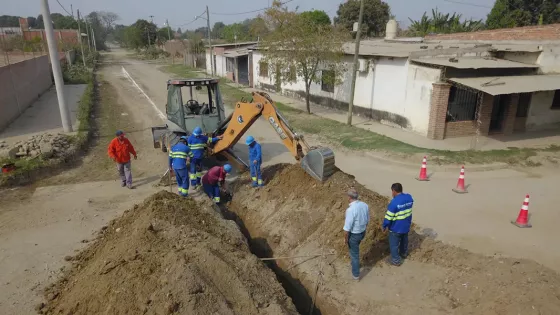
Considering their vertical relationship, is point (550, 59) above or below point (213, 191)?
above

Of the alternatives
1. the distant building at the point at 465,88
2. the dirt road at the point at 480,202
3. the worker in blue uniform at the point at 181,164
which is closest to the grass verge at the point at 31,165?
the worker in blue uniform at the point at 181,164

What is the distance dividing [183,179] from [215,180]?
0.76 m

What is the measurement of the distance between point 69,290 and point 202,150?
14.8ft

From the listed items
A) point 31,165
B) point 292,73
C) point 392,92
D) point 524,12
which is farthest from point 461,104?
point 524,12

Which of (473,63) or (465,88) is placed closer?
(465,88)

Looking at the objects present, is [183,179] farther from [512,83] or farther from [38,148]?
[512,83]

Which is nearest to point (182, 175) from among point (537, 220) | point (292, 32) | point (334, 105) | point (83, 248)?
point (83, 248)

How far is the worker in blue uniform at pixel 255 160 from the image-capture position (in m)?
9.08

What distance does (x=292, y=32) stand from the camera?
17.9 meters

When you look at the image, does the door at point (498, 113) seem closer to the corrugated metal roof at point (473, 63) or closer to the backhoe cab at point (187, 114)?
the corrugated metal roof at point (473, 63)

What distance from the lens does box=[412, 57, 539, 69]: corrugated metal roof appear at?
13875 millimetres

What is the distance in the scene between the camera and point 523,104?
640 inches

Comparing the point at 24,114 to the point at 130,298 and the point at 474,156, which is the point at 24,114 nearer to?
→ the point at 130,298

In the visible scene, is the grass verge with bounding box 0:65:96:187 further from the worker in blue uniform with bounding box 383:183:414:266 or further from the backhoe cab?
the worker in blue uniform with bounding box 383:183:414:266
